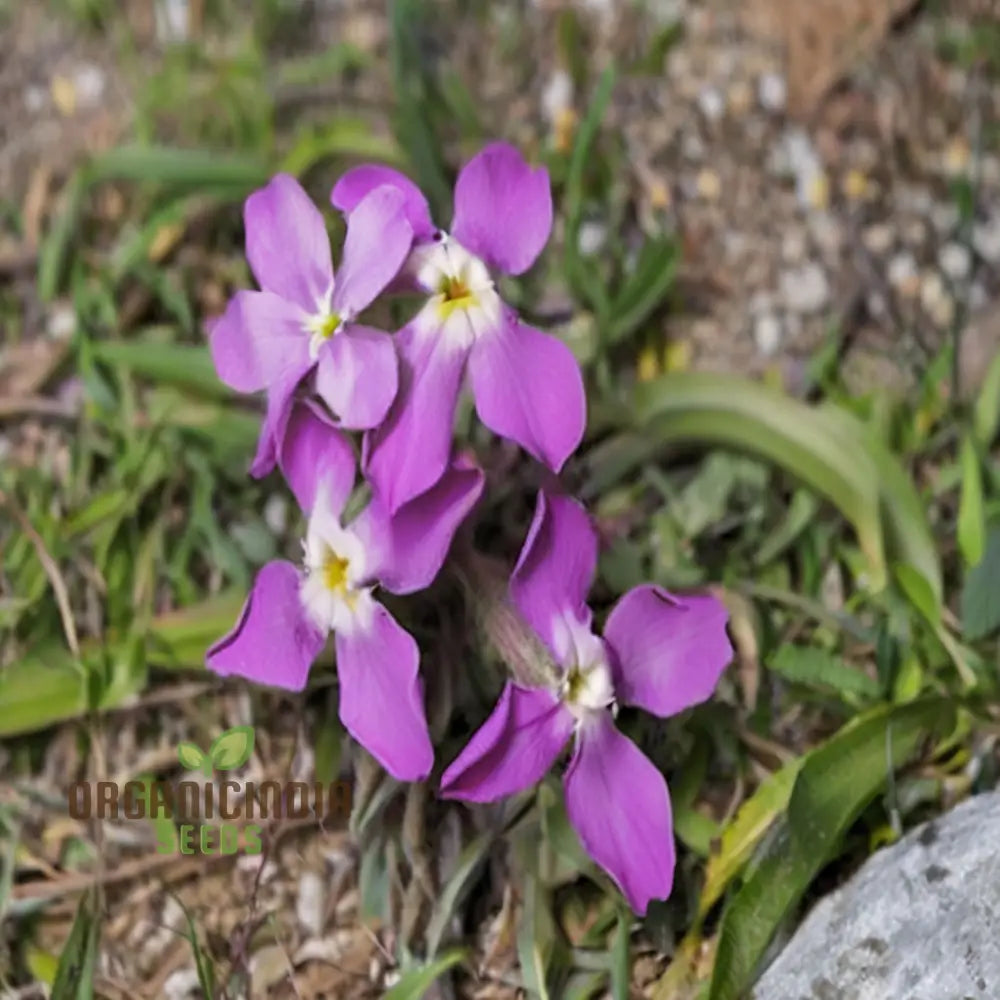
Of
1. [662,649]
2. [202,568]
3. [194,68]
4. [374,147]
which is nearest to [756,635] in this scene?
[662,649]

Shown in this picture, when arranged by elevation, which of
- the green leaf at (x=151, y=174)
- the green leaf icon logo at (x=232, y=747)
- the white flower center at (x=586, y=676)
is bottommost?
the green leaf icon logo at (x=232, y=747)

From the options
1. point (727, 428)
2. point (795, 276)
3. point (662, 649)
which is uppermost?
point (795, 276)

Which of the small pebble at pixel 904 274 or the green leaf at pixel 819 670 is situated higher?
the small pebble at pixel 904 274

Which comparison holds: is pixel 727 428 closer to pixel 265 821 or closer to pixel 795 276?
pixel 795 276

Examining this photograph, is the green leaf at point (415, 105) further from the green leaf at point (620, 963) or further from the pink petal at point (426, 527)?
the green leaf at point (620, 963)

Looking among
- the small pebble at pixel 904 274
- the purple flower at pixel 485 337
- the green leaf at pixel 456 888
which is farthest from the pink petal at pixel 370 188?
the small pebble at pixel 904 274

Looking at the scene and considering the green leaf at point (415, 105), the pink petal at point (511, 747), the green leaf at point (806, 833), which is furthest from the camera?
the green leaf at point (415, 105)
